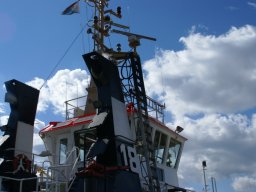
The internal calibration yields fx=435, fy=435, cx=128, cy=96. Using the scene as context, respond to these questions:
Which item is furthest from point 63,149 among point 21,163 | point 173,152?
point 173,152

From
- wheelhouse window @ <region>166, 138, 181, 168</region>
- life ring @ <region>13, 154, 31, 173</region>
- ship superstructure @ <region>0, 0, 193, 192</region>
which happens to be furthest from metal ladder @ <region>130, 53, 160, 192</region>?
life ring @ <region>13, 154, 31, 173</region>

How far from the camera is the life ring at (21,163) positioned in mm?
11438

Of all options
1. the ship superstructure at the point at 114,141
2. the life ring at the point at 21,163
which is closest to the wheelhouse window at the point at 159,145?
the ship superstructure at the point at 114,141

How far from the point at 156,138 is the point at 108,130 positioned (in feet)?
10.9

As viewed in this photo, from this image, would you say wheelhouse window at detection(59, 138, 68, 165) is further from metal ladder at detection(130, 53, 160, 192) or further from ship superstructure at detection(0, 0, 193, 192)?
metal ladder at detection(130, 53, 160, 192)

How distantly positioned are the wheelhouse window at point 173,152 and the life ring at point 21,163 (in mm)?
4841

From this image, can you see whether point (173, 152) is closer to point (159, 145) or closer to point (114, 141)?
point (159, 145)

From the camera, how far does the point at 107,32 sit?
16.5m

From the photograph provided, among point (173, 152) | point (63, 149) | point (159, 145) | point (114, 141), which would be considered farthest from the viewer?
point (173, 152)

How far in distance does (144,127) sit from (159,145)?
6.46 feet

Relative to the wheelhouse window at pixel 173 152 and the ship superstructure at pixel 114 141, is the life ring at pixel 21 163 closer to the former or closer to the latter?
the ship superstructure at pixel 114 141

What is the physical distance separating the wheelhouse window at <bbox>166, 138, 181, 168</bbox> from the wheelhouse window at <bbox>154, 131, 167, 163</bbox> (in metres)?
0.40

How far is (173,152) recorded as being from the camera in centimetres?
1502

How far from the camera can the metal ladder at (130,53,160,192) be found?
1161 centimetres
